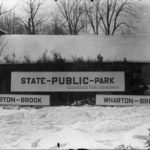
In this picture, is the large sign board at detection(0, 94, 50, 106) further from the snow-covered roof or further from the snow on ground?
the snow-covered roof

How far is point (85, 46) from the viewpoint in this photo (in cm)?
1989

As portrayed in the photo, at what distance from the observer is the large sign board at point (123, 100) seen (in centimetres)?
1592

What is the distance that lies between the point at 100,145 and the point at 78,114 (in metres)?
4.93

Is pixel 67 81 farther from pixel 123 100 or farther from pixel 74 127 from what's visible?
pixel 74 127

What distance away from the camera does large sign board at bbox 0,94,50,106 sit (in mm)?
16219

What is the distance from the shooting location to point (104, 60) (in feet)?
56.8

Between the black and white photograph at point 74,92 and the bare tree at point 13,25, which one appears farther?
the bare tree at point 13,25

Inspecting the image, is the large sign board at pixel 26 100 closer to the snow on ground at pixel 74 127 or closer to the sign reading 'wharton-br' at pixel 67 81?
the sign reading 'wharton-br' at pixel 67 81

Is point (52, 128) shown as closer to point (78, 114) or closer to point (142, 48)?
point (78, 114)

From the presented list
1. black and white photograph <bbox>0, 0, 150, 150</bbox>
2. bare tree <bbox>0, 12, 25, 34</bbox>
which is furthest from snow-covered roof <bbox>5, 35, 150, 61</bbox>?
bare tree <bbox>0, 12, 25, 34</bbox>

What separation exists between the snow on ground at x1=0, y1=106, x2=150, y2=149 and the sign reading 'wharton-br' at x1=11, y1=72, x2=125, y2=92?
4.96 ft

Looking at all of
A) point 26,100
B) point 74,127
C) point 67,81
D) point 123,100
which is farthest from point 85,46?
point 74,127

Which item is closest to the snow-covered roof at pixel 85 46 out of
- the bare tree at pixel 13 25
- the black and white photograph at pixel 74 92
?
the black and white photograph at pixel 74 92

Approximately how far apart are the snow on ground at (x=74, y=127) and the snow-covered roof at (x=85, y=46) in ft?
15.1
